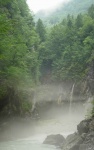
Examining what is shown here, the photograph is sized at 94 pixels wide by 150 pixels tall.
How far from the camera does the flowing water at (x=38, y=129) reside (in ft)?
81.4

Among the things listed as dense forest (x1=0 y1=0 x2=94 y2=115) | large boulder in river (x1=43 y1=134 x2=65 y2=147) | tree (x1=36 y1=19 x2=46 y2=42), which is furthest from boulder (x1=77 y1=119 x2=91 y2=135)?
tree (x1=36 y1=19 x2=46 y2=42)

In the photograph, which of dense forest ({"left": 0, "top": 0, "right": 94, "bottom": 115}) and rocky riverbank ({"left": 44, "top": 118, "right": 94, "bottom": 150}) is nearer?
rocky riverbank ({"left": 44, "top": 118, "right": 94, "bottom": 150})

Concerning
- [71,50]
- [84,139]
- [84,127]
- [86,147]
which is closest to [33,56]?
[71,50]

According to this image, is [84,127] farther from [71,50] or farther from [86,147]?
[71,50]

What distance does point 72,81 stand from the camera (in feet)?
159

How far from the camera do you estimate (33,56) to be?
4184 centimetres

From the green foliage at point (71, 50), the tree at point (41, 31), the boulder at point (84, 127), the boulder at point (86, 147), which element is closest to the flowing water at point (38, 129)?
the boulder at point (84, 127)

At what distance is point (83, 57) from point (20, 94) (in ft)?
61.8

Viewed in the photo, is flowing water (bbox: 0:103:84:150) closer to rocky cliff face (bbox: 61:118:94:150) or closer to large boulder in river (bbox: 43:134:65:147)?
large boulder in river (bbox: 43:134:65:147)

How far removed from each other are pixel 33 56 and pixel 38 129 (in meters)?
11.1

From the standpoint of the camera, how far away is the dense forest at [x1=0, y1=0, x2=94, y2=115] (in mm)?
28328

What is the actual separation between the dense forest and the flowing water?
5.93 ft

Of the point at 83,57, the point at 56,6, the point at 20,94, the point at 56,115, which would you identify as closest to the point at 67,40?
the point at 83,57

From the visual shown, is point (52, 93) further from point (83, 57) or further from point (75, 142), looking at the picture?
point (75, 142)
